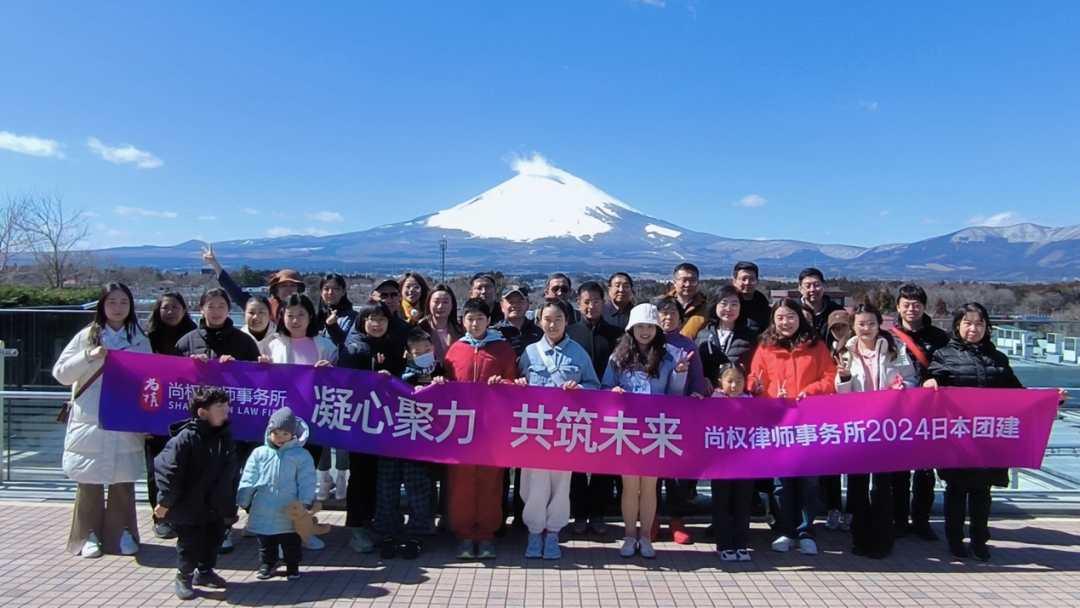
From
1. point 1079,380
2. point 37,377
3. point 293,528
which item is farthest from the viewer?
point 37,377

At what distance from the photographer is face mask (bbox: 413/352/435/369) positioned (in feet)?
15.0

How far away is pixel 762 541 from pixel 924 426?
1302 mm

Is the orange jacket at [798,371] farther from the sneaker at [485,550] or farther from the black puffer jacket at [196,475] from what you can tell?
the black puffer jacket at [196,475]

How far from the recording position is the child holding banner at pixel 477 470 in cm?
449

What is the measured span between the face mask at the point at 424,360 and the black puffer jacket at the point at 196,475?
121 centimetres

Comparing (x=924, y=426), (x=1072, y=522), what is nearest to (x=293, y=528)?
(x=924, y=426)

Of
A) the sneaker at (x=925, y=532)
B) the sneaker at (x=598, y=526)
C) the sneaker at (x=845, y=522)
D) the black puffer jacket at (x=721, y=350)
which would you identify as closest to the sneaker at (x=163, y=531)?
the sneaker at (x=598, y=526)

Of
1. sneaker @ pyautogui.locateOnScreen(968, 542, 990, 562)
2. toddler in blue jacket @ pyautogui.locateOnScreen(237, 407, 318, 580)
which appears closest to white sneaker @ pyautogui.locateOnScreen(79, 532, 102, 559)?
toddler in blue jacket @ pyautogui.locateOnScreen(237, 407, 318, 580)

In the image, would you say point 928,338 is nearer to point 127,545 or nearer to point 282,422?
point 282,422

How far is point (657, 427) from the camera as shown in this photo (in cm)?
451

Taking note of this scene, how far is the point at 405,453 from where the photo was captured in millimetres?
4523

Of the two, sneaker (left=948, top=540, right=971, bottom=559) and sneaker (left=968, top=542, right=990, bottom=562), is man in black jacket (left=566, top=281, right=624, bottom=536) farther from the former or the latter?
sneaker (left=968, top=542, right=990, bottom=562)

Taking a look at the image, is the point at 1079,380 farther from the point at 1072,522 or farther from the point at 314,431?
the point at 314,431

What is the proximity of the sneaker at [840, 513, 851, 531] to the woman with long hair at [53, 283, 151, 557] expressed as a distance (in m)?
4.77
